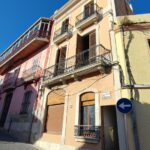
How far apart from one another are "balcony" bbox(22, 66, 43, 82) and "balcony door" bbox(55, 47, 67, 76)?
6.02ft

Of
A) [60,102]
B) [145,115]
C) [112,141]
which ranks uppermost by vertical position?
[60,102]

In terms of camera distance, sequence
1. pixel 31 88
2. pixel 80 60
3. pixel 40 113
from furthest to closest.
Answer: pixel 31 88
pixel 40 113
pixel 80 60

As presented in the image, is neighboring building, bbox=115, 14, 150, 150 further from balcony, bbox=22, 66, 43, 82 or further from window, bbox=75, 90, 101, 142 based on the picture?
balcony, bbox=22, 66, 43, 82

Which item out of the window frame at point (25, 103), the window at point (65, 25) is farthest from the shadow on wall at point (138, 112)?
the window frame at point (25, 103)

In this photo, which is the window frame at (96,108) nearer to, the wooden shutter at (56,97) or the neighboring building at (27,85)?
the wooden shutter at (56,97)

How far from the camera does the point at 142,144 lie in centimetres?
554

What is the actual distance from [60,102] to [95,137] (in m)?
3.45

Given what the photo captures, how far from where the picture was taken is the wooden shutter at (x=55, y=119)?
8.75 metres

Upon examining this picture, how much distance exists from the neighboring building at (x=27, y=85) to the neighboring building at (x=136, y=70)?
6411 millimetres

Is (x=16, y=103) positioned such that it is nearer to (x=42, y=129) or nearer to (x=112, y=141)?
(x=42, y=129)

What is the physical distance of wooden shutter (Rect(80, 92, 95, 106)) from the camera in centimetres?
770

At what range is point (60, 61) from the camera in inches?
429

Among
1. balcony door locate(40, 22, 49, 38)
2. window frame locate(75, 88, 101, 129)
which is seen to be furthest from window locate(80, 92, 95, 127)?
balcony door locate(40, 22, 49, 38)

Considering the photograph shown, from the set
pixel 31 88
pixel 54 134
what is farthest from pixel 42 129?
pixel 31 88
